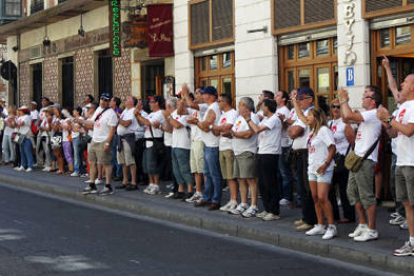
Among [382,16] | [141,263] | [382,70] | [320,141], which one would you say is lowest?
[141,263]

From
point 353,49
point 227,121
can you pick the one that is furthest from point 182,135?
point 353,49

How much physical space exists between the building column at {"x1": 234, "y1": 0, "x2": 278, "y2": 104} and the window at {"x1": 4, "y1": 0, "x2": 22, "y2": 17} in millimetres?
17406

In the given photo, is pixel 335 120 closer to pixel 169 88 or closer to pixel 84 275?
pixel 84 275

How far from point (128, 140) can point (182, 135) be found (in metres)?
2.22

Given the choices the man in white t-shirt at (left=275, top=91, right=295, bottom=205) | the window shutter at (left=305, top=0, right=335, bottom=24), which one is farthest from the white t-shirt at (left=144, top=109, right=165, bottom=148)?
the window shutter at (left=305, top=0, right=335, bottom=24)

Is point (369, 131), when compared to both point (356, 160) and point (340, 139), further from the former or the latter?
point (340, 139)

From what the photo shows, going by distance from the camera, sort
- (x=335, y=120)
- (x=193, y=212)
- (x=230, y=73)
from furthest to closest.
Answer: (x=230, y=73) < (x=193, y=212) < (x=335, y=120)

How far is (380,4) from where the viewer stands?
1238 centimetres

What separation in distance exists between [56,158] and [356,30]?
9.58m

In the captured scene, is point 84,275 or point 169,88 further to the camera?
point 169,88

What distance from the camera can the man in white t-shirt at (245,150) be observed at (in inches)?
433

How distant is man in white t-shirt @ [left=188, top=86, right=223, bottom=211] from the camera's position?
11.8m

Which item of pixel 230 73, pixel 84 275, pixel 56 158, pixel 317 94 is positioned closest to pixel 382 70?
pixel 317 94

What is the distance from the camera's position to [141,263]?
800cm
